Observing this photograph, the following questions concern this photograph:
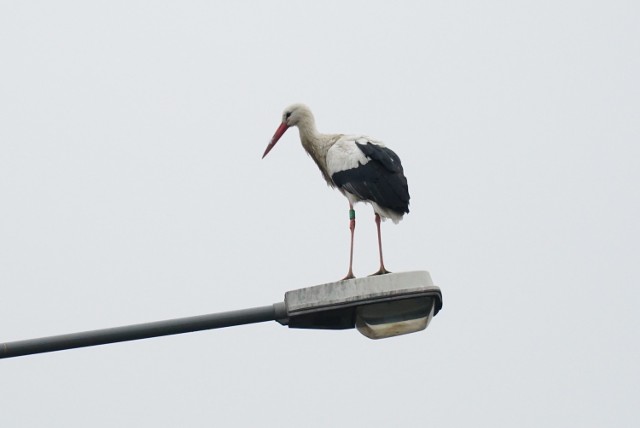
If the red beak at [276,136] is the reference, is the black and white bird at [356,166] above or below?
below

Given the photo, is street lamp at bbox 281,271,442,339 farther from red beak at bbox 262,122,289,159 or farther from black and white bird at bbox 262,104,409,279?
red beak at bbox 262,122,289,159

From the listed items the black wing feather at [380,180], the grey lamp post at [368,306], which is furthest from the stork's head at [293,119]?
the grey lamp post at [368,306]

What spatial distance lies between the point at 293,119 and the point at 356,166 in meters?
1.38

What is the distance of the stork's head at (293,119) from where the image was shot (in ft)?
40.2

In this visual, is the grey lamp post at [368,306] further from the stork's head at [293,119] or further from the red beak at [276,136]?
the red beak at [276,136]

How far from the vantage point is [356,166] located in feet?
36.7

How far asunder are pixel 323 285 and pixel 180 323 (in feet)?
2.82

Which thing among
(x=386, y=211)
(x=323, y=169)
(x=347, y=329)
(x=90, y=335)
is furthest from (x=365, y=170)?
(x=90, y=335)

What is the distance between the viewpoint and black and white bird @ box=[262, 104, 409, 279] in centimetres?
1075

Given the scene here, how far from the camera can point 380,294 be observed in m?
6.79

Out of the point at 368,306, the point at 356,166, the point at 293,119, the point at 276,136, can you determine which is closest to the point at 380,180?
the point at 356,166

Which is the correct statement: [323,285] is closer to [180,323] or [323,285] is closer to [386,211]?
[180,323]

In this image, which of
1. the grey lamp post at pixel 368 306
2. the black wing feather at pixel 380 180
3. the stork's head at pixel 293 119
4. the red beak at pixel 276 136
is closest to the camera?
the grey lamp post at pixel 368 306

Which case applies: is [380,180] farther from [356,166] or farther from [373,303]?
[373,303]
